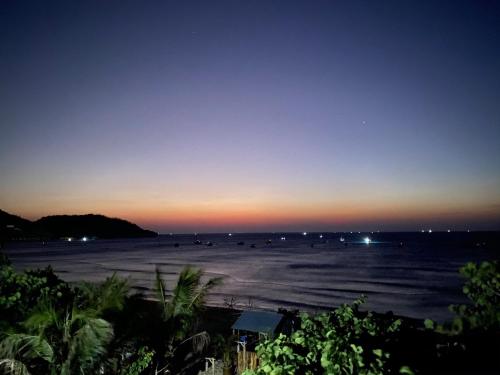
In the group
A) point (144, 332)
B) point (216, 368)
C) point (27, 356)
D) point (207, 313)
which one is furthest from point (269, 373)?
point (207, 313)

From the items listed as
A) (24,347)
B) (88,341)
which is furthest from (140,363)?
(24,347)

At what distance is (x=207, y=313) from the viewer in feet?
86.1

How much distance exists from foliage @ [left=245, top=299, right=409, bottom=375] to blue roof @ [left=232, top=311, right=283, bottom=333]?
37.6ft

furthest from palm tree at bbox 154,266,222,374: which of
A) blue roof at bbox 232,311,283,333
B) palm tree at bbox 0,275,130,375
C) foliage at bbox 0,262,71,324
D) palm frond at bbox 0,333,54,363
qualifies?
palm frond at bbox 0,333,54,363

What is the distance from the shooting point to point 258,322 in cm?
1525

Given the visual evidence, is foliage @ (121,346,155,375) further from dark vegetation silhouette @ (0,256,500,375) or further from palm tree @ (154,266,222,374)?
palm tree @ (154,266,222,374)

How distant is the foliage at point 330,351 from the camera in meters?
2.86

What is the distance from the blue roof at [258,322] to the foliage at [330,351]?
11.4 m

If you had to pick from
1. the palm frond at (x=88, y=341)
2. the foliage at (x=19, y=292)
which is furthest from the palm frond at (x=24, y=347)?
the foliage at (x=19, y=292)

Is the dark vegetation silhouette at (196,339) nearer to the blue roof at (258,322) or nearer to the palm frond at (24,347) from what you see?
the palm frond at (24,347)

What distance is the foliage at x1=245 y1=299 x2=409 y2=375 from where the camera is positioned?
2859 mm

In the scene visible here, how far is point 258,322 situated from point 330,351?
13.1m

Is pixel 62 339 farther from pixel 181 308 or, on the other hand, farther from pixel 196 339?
pixel 196 339

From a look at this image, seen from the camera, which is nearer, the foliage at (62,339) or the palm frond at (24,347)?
the palm frond at (24,347)
